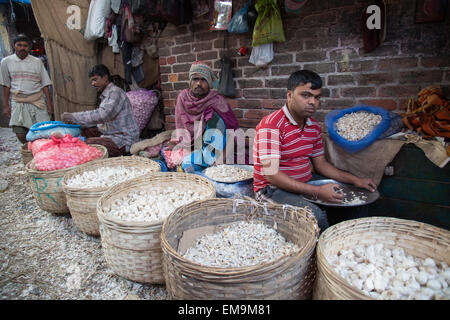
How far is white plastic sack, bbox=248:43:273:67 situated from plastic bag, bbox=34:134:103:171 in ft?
7.12

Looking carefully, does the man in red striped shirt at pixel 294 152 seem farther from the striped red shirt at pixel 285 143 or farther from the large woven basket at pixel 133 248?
the large woven basket at pixel 133 248

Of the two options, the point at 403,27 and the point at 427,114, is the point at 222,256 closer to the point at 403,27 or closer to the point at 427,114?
the point at 427,114

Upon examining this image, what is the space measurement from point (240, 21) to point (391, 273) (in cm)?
292

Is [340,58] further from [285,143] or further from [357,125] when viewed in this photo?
[285,143]

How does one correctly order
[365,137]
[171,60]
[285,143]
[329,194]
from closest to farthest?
1. [329,194]
2. [285,143]
3. [365,137]
4. [171,60]

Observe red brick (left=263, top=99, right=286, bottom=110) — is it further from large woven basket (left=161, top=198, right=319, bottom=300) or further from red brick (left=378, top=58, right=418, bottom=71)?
large woven basket (left=161, top=198, right=319, bottom=300)

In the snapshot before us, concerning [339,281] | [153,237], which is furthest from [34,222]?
[339,281]

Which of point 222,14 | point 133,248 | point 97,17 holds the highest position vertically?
point 97,17

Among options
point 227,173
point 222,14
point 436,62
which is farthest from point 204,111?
point 436,62

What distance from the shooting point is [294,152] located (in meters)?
2.20

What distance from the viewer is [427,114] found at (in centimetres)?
217

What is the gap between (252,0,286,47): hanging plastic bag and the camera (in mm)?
3014

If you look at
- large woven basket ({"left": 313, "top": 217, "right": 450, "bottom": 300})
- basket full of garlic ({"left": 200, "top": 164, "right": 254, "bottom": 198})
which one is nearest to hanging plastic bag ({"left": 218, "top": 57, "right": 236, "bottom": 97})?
basket full of garlic ({"left": 200, "top": 164, "right": 254, "bottom": 198})
